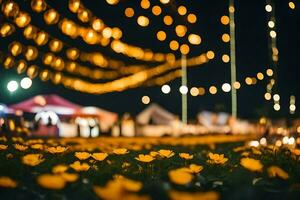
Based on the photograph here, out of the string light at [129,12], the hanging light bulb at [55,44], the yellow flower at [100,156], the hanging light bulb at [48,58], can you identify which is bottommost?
the yellow flower at [100,156]

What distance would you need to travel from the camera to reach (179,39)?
2047cm

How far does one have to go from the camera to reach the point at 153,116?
29.8m

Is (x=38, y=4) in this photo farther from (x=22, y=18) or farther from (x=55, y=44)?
(x=55, y=44)

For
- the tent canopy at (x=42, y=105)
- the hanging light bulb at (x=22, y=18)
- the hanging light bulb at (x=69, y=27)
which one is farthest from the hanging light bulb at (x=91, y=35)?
the tent canopy at (x=42, y=105)

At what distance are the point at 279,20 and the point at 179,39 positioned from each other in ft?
15.0

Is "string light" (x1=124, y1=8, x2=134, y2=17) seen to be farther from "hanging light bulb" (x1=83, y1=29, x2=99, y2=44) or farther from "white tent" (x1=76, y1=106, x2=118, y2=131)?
"white tent" (x1=76, y1=106, x2=118, y2=131)

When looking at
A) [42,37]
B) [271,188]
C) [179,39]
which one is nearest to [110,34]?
[42,37]

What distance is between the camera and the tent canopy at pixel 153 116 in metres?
29.6

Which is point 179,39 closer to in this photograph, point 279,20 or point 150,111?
point 279,20

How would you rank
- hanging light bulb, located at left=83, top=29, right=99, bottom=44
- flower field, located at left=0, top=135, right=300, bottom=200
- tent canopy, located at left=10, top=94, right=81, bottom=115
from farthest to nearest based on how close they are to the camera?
tent canopy, located at left=10, top=94, right=81, bottom=115
hanging light bulb, located at left=83, top=29, right=99, bottom=44
flower field, located at left=0, top=135, right=300, bottom=200

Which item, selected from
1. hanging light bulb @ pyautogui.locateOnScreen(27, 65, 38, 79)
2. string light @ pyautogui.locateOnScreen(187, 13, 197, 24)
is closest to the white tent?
hanging light bulb @ pyautogui.locateOnScreen(27, 65, 38, 79)

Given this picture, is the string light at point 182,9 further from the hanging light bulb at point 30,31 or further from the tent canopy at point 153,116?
the tent canopy at point 153,116

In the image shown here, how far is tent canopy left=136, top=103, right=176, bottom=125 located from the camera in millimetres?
29609

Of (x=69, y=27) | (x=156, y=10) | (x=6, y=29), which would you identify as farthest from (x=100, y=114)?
(x=6, y=29)
